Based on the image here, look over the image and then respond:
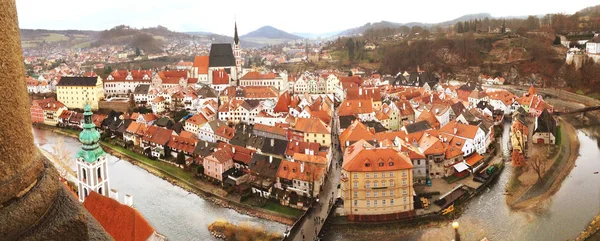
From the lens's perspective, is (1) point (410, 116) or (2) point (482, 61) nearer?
(1) point (410, 116)

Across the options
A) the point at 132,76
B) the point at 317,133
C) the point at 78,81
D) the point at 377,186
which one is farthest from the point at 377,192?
the point at 132,76

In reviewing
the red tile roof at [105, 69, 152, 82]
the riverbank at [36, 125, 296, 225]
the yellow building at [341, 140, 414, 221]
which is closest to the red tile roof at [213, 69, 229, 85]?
the red tile roof at [105, 69, 152, 82]

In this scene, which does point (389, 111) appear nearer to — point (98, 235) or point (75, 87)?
point (75, 87)

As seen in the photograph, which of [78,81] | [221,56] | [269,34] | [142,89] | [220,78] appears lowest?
[142,89]

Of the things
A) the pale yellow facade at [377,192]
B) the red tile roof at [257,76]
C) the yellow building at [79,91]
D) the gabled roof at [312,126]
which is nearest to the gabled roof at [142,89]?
the yellow building at [79,91]

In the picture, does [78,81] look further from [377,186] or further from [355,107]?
[377,186]

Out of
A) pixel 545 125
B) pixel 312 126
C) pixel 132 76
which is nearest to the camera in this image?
pixel 312 126

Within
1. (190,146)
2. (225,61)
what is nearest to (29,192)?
(190,146)
